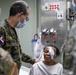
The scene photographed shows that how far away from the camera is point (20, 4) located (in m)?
2.77

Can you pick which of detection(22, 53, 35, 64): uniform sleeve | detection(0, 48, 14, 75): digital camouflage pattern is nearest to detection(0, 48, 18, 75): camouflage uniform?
detection(0, 48, 14, 75): digital camouflage pattern

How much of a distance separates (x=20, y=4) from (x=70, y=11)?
Answer: 723 millimetres

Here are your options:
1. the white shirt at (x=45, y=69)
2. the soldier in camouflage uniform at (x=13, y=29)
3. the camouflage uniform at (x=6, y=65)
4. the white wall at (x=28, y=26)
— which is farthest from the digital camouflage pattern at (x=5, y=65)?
the white wall at (x=28, y=26)

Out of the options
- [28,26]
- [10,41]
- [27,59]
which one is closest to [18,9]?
[10,41]

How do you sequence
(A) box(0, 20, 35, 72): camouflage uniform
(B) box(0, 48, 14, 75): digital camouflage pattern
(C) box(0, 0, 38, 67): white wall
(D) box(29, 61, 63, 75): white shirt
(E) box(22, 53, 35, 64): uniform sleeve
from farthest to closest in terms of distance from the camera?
(C) box(0, 0, 38, 67): white wall
(E) box(22, 53, 35, 64): uniform sleeve
(D) box(29, 61, 63, 75): white shirt
(A) box(0, 20, 35, 72): camouflage uniform
(B) box(0, 48, 14, 75): digital camouflage pattern

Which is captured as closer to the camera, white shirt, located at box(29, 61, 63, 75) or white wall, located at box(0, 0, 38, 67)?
white shirt, located at box(29, 61, 63, 75)

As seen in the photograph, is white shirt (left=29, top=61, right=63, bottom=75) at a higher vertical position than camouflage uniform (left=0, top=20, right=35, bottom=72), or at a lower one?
lower

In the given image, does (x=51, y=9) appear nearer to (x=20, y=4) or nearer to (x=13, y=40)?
(x=20, y=4)

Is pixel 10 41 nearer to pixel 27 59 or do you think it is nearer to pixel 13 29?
pixel 13 29

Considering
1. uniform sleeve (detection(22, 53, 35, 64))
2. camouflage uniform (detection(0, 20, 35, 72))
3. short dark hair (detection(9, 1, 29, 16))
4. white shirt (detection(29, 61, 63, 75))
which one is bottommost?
white shirt (detection(29, 61, 63, 75))

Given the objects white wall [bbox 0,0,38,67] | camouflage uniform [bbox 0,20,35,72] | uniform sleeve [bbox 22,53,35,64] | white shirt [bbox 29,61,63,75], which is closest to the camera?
camouflage uniform [bbox 0,20,35,72]

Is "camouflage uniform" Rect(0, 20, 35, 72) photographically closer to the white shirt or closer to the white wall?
the white shirt

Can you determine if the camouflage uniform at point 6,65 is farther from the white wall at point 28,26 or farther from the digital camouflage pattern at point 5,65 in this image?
the white wall at point 28,26

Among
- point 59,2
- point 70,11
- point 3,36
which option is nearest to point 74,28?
point 3,36
